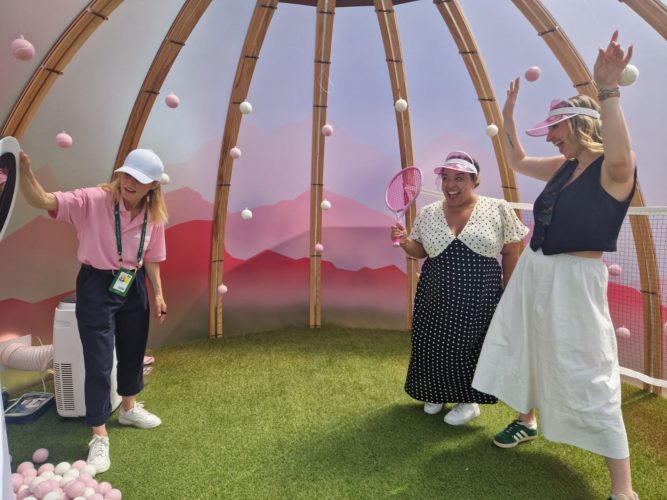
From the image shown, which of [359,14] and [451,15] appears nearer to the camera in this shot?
[451,15]

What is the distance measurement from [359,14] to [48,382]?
3.86m

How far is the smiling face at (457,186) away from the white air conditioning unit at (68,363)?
2282 millimetres

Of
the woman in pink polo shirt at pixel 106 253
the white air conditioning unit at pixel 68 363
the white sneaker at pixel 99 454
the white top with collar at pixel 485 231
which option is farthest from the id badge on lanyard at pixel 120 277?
the white top with collar at pixel 485 231

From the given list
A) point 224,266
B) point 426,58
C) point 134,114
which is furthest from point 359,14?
point 224,266

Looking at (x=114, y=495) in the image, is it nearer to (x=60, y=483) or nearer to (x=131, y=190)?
(x=60, y=483)

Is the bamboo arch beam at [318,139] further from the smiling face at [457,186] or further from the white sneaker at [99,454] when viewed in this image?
the white sneaker at [99,454]

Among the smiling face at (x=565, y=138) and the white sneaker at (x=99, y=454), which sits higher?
the smiling face at (x=565, y=138)

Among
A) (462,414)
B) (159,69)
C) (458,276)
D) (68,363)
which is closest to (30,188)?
(68,363)

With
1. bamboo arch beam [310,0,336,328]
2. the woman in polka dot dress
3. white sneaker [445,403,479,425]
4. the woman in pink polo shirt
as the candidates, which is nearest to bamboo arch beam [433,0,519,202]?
bamboo arch beam [310,0,336,328]

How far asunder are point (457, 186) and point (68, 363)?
8.12ft

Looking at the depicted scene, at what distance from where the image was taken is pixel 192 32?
339 cm

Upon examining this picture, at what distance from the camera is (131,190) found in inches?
81.4

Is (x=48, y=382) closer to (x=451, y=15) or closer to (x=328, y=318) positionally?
(x=328, y=318)

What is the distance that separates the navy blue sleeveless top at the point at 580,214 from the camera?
170 centimetres
